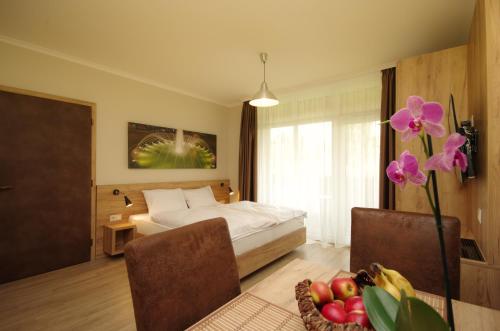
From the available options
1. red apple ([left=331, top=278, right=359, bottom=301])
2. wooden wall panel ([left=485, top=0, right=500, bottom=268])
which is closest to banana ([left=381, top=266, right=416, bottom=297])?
red apple ([left=331, top=278, right=359, bottom=301])

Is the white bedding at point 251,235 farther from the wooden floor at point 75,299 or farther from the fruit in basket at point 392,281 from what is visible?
the fruit in basket at point 392,281

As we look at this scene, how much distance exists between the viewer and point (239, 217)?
8.99ft

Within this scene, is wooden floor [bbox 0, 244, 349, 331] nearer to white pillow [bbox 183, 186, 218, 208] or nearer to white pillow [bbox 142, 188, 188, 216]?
white pillow [bbox 142, 188, 188, 216]

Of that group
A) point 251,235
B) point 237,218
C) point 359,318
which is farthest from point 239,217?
point 359,318

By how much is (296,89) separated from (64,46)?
3.11 meters

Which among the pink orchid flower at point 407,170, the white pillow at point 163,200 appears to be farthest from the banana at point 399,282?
the white pillow at point 163,200

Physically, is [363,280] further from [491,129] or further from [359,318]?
[491,129]

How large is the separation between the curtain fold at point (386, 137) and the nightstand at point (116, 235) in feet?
10.7

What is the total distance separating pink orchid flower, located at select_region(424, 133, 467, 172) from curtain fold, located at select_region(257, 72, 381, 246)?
9.94 feet

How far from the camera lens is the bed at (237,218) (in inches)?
99.2

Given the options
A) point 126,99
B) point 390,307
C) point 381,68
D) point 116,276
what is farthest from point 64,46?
point 381,68

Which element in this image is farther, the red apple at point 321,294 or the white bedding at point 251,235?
the white bedding at point 251,235

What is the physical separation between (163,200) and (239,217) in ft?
4.29

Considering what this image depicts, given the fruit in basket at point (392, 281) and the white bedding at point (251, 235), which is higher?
the fruit in basket at point (392, 281)
